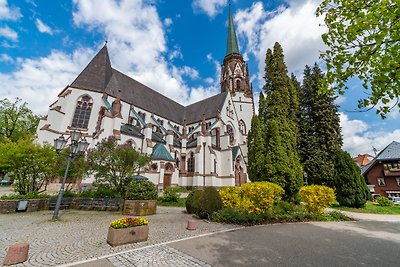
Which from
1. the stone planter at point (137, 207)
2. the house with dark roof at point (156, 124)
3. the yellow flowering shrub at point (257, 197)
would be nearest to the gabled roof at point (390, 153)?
the house with dark roof at point (156, 124)

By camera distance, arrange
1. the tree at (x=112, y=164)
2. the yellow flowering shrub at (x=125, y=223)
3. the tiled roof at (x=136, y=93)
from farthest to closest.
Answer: the tiled roof at (x=136, y=93), the tree at (x=112, y=164), the yellow flowering shrub at (x=125, y=223)

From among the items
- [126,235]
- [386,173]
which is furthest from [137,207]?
[386,173]

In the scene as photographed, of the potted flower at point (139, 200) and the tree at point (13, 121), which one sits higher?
the tree at point (13, 121)

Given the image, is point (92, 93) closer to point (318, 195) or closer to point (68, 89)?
point (68, 89)

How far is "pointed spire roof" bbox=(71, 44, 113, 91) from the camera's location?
26.2 meters

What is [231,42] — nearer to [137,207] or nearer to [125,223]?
[137,207]

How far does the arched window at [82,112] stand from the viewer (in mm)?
24406

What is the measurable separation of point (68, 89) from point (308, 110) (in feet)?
101

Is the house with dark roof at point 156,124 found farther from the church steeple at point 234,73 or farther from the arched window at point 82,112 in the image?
the church steeple at point 234,73

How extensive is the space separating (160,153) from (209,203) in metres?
17.8

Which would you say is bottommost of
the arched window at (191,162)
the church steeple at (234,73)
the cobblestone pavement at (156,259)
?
the cobblestone pavement at (156,259)

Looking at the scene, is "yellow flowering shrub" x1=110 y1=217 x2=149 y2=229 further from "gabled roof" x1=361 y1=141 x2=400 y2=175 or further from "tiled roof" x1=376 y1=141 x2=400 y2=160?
"tiled roof" x1=376 y1=141 x2=400 y2=160

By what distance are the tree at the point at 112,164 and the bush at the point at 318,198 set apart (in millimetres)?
11754

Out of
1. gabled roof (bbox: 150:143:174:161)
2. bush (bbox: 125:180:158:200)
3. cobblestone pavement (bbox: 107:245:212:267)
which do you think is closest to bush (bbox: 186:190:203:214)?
bush (bbox: 125:180:158:200)
